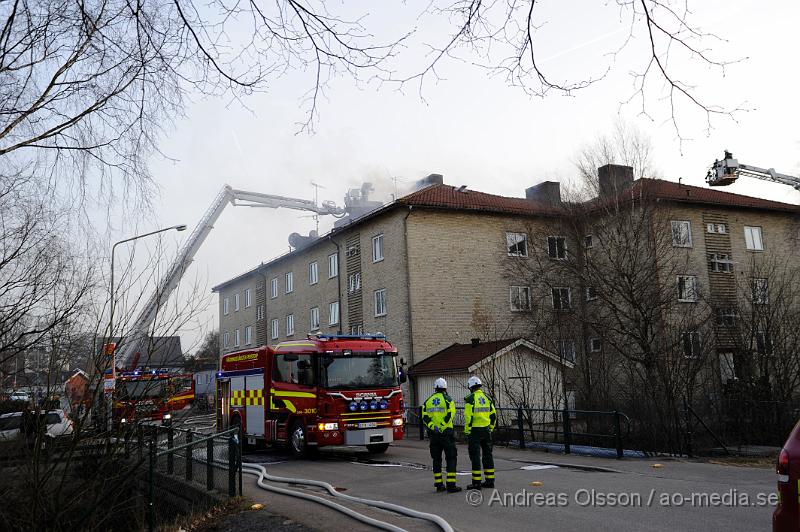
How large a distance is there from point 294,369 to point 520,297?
18.0m

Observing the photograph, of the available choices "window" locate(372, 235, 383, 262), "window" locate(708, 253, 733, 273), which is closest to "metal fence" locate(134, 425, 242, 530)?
"window" locate(372, 235, 383, 262)

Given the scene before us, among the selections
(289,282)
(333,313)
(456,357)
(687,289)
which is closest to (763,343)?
(687,289)

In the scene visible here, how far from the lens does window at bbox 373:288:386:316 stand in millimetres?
32938

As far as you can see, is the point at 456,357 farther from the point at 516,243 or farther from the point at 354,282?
the point at 354,282

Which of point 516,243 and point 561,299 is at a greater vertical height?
point 516,243

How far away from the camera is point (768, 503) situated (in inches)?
357

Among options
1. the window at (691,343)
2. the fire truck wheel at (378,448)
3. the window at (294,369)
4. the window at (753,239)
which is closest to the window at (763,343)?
the window at (691,343)

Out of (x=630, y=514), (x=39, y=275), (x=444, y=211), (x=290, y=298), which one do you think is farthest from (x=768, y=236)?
(x=39, y=275)

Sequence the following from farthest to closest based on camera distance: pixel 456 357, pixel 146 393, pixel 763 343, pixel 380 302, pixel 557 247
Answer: pixel 380 302 → pixel 456 357 → pixel 557 247 → pixel 763 343 → pixel 146 393

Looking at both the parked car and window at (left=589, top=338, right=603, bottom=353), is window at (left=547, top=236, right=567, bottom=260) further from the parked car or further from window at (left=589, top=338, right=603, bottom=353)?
the parked car

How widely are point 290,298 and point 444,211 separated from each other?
14.5 m

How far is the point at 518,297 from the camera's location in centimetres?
3347

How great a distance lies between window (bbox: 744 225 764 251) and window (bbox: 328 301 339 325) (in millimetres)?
21200

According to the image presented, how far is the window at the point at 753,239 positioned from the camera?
36.3 meters
